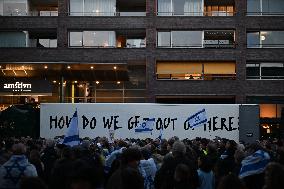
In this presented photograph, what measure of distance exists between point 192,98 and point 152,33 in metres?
6.14

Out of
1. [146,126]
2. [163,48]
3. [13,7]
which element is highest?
[13,7]

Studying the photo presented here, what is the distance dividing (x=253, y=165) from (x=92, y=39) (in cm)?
3795

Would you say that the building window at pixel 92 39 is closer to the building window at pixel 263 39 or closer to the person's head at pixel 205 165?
the building window at pixel 263 39

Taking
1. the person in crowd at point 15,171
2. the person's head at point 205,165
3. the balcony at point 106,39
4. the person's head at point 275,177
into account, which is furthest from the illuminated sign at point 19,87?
the person's head at point 275,177

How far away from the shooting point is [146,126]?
31.6 meters

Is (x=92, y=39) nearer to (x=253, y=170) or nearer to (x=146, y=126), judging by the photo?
(x=146, y=126)

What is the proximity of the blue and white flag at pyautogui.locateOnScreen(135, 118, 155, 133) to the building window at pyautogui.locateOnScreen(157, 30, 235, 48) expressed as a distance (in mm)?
17747

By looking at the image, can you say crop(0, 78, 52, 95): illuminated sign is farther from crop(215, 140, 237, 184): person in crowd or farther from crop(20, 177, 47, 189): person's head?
crop(20, 177, 47, 189): person's head

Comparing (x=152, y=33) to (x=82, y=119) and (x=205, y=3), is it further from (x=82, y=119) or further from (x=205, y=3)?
(x=82, y=119)

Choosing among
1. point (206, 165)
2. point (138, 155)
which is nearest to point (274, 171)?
point (138, 155)

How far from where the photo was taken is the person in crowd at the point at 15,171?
9359 millimetres

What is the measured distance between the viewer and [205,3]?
50.6 meters

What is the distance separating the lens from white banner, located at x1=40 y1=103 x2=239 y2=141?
31.6m

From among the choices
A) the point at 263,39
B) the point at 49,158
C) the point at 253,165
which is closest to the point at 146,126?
the point at 49,158
